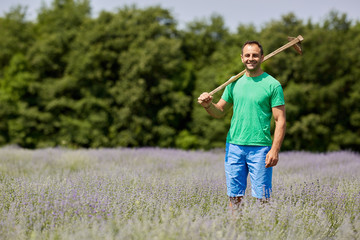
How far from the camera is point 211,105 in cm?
311

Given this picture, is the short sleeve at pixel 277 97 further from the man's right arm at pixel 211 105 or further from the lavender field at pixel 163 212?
the lavender field at pixel 163 212

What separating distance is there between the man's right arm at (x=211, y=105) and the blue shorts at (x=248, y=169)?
1.11ft

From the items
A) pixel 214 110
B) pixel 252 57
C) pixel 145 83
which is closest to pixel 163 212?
pixel 214 110

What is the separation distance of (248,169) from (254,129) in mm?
410

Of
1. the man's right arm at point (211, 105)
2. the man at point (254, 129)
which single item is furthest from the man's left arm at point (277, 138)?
the man's right arm at point (211, 105)

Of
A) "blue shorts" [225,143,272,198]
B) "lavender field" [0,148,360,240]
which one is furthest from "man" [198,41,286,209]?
"lavender field" [0,148,360,240]

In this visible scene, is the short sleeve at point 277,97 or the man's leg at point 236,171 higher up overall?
the short sleeve at point 277,97

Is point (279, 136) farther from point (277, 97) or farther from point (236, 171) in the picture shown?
point (236, 171)

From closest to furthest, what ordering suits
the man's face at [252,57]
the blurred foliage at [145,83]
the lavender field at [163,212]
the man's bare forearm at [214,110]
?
the lavender field at [163,212] < the man's face at [252,57] < the man's bare forearm at [214,110] < the blurred foliage at [145,83]

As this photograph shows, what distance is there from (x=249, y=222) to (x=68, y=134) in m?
17.2

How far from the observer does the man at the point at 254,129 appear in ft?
9.43

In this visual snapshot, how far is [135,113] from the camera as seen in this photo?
741 inches

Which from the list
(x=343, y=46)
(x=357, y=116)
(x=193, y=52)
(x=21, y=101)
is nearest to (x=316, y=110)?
(x=357, y=116)

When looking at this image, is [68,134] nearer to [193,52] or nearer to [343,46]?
[193,52]
